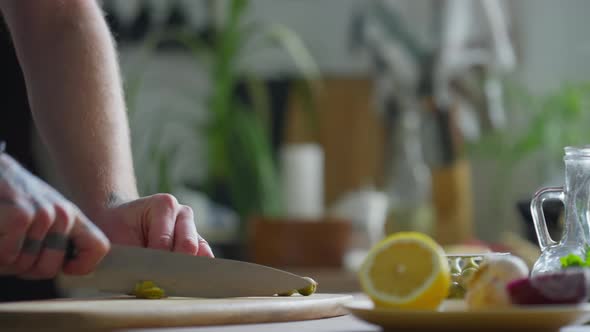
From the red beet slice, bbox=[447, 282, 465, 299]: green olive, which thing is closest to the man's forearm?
bbox=[447, 282, 465, 299]: green olive

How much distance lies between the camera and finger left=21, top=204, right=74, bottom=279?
71 cm

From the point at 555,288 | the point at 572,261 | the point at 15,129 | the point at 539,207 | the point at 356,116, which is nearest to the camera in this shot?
the point at 555,288

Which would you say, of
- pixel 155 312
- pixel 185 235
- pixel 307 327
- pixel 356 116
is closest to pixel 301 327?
pixel 307 327

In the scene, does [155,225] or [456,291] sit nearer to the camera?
[456,291]

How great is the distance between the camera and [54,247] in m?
0.73

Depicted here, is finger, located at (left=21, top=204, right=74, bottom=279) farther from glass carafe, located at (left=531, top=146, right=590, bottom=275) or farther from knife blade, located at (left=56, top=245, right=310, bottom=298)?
glass carafe, located at (left=531, top=146, right=590, bottom=275)

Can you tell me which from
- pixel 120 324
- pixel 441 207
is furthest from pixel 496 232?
pixel 120 324

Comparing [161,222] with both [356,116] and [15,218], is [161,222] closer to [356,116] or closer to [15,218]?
[15,218]

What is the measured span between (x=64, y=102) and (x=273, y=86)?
10.4ft

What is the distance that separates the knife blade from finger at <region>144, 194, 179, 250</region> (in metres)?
0.06

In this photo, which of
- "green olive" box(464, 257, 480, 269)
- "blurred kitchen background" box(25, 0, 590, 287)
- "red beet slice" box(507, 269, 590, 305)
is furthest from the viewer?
"blurred kitchen background" box(25, 0, 590, 287)

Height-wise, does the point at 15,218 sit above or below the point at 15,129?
above

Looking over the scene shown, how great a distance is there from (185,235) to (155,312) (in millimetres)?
227

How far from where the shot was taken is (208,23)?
14.2 ft
